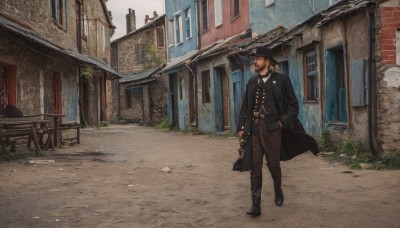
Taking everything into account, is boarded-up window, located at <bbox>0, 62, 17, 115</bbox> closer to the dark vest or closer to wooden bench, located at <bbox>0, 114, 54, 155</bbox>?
wooden bench, located at <bbox>0, 114, 54, 155</bbox>

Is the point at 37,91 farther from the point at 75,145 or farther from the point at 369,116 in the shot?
the point at 369,116

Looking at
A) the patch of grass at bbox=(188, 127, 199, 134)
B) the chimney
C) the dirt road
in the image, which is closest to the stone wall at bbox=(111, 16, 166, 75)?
the chimney

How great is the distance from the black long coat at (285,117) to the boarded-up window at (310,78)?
6.64 metres

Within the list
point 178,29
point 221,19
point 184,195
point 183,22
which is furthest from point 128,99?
point 184,195

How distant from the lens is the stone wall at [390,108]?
815cm

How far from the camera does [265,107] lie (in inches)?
197

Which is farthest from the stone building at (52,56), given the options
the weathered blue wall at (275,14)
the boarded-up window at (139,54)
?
the boarded-up window at (139,54)

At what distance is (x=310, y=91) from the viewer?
1201cm

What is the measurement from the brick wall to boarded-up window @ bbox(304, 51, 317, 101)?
3320 mm

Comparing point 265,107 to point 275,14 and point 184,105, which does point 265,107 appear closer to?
point 275,14

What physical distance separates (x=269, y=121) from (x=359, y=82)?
15.3ft

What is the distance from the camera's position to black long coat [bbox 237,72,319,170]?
5008mm

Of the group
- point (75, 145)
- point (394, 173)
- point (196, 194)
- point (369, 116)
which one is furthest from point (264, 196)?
point (75, 145)

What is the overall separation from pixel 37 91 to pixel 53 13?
4.16 m
